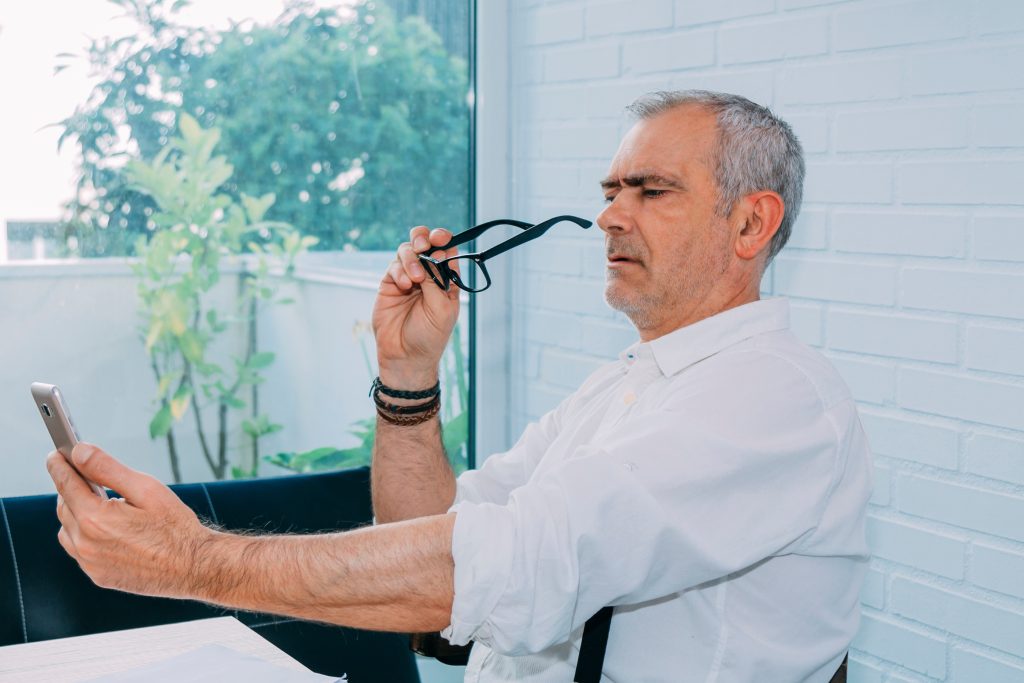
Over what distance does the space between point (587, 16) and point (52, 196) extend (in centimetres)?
122

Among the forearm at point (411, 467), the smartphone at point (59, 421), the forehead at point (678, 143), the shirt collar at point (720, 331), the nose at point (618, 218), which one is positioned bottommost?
the forearm at point (411, 467)

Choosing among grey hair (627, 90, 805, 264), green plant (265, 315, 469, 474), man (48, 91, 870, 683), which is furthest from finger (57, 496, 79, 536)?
green plant (265, 315, 469, 474)

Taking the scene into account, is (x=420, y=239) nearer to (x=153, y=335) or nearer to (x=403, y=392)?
(x=403, y=392)

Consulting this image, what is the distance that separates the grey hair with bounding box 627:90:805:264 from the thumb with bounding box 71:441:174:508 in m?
0.78

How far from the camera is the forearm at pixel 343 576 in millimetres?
1013

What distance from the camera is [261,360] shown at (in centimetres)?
248

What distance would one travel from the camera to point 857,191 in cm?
182

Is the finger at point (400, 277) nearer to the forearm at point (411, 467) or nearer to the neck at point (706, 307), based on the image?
the forearm at point (411, 467)

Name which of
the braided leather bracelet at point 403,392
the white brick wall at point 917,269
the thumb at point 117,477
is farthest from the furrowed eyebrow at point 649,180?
the thumb at point 117,477

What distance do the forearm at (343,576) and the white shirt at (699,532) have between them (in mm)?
28

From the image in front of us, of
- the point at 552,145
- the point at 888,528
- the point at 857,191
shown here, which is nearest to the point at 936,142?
the point at 857,191

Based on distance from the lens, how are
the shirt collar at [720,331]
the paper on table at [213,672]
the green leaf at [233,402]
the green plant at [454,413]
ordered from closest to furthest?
1. the paper on table at [213,672]
2. the shirt collar at [720,331]
3. the green leaf at [233,402]
4. the green plant at [454,413]

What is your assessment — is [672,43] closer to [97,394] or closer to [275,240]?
[275,240]

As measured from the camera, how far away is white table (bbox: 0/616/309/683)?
1.24 meters
